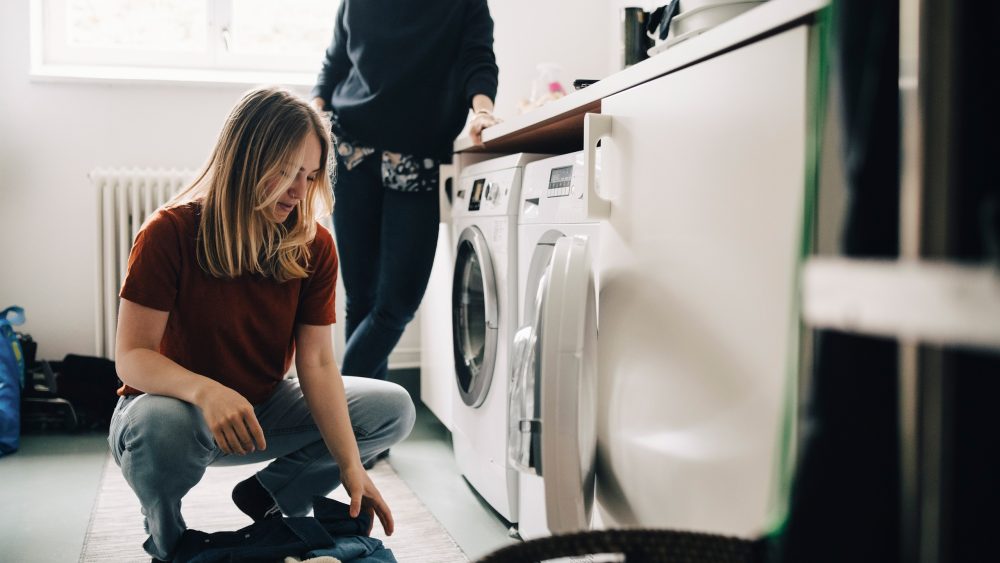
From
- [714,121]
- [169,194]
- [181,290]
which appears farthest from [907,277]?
[169,194]

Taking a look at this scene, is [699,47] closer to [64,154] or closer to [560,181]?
[560,181]

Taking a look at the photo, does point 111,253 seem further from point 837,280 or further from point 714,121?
→ point 837,280

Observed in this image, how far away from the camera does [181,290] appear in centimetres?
131

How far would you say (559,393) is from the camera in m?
0.97

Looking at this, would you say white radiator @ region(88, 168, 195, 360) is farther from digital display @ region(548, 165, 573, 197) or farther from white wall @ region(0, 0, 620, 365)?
digital display @ region(548, 165, 573, 197)

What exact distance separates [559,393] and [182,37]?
105 inches

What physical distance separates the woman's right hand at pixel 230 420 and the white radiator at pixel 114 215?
5.72 feet

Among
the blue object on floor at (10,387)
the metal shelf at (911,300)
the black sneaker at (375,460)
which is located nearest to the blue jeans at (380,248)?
the black sneaker at (375,460)

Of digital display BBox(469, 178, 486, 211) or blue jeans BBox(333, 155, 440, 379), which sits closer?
digital display BBox(469, 178, 486, 211)

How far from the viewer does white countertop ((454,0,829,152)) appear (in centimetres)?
72

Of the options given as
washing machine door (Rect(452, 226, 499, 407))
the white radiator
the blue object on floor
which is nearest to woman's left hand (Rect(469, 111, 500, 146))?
washing machine door (Rect(452, 226, 499, 407))

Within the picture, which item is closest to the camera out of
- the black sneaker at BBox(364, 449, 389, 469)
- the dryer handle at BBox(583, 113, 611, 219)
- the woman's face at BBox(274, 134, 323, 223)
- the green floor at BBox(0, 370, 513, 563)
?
the dryer handle at BBox(583, 113, 611, 219)

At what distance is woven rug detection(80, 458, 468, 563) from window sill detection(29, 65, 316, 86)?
1.40 meters

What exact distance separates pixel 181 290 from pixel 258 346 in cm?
17
